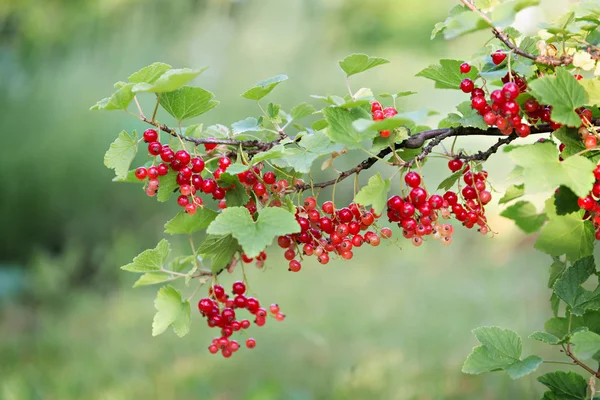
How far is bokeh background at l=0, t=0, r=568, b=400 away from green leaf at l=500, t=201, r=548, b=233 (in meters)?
0.95

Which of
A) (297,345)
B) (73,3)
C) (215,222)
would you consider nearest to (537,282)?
(297,345)

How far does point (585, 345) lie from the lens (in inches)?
19.4

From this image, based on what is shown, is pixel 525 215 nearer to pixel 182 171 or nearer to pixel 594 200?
pixel 594 200

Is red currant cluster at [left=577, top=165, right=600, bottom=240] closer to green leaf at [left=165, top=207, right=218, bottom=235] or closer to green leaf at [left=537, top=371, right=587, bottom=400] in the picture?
green leaf at [left=537, top=371, right=587, bottom=400]

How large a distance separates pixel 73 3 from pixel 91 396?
2310mm

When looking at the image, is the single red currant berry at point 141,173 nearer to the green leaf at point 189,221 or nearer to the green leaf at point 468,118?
the green leaf at point 189,221

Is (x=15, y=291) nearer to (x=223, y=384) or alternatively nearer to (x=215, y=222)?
(x=223, y=384)

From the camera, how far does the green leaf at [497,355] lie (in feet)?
1.82

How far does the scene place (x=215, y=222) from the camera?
52cm

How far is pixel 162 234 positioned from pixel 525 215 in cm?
249

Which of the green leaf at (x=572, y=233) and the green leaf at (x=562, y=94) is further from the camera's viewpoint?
the green leaf at (x=572, y=233)

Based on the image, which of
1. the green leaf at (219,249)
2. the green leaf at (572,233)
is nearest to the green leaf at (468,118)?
the green leaf at (572,233)

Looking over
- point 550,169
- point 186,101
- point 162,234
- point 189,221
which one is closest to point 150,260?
point 189,221

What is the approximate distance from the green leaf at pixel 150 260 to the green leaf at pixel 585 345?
383 mm
